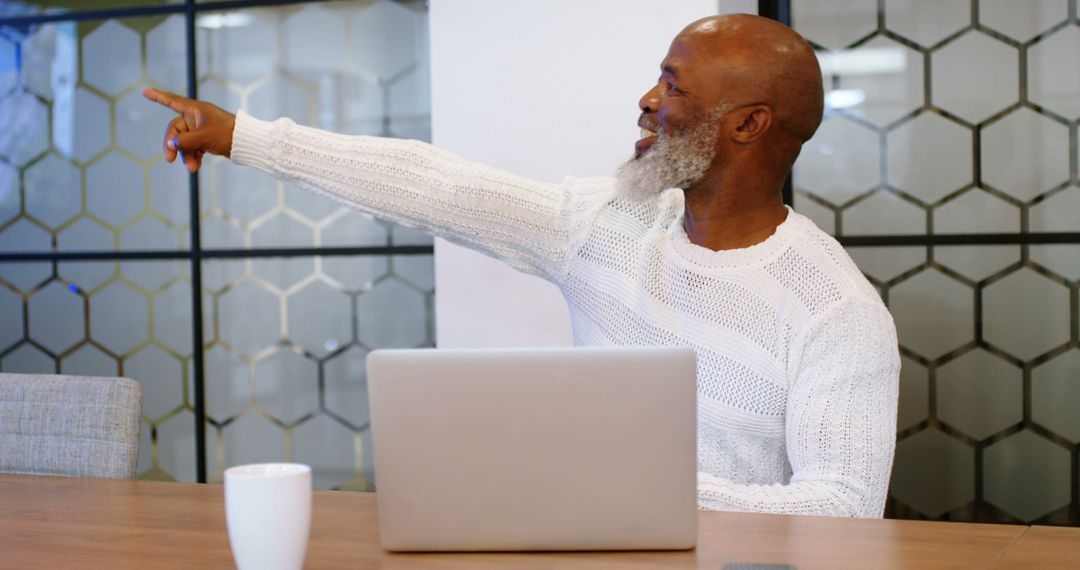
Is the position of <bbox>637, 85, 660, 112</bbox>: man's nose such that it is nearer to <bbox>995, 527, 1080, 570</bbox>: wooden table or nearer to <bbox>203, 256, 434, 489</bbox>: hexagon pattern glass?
<bbox>995, 527, 1080, 570</bbox>: wooden table

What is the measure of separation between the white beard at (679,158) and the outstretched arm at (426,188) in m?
0.13

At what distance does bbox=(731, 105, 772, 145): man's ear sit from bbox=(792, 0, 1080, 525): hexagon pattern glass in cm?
91

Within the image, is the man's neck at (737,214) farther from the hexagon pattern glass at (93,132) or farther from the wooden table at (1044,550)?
the hexagon pattern glass at (93,132)

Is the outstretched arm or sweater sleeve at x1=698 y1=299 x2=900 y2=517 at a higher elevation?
the outstretched arm

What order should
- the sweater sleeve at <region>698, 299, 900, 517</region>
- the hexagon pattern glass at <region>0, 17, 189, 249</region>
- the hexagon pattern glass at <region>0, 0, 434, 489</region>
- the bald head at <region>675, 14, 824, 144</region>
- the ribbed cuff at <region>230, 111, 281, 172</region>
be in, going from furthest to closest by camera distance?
the hexagon pattern glass at <region>0, 17, 189, 249</region> → the hexagon pattern glass at <region>0, 0, 434, 489</region> → the ribbed cuff at <region>230, 111, 281, 172</region> → the bald head at <region>675, 14, 824, 144</region> → the sweater sleeve at <region>698, 299, 900, 517</region>

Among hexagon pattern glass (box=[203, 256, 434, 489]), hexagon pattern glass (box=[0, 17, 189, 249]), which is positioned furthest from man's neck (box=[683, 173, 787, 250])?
hexagon pattern glass (box=[0, 17, 189, 249])

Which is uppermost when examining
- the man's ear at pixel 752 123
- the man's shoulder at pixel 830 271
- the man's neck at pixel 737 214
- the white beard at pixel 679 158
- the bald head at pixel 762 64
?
the bald head at pixel 762 64

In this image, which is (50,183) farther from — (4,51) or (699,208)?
(699,208)

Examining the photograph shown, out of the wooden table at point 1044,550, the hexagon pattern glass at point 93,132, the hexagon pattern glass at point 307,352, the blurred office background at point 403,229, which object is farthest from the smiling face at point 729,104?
the hexagon pattern glass at point 93,132

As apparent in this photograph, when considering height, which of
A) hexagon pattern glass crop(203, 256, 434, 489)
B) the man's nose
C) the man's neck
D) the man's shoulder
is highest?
the man's nose

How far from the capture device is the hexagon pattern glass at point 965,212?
2779 millimetres

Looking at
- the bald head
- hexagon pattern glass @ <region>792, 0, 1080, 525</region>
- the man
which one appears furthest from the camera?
hexagon pattern glass @ <region>792, 0, 1080, 525</region>

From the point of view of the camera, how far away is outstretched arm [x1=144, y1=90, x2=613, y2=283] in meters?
2.24

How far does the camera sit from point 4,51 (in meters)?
3.58
